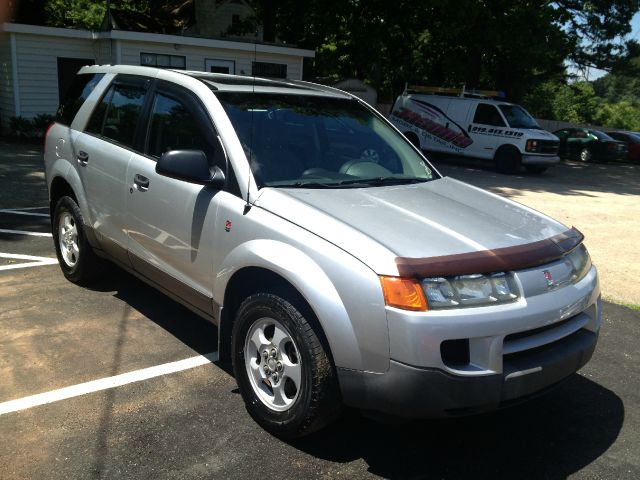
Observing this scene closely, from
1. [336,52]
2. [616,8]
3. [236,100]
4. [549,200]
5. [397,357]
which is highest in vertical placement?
[616,8]

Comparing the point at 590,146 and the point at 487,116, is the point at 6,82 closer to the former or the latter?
the point at 487,116

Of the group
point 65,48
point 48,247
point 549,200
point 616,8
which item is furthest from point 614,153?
point 48,247

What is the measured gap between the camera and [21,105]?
17219 millimetres

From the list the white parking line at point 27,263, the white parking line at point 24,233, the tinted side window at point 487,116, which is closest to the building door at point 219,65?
the tinted side window at point 487,116

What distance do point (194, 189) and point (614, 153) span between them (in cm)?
2308

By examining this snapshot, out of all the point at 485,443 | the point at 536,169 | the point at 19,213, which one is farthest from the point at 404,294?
the point at 536,169

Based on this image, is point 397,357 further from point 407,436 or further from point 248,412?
point 248,412

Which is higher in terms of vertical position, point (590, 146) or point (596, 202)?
point (590, 146)

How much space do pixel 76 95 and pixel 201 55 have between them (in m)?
14.2

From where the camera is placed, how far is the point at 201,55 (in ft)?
61.6

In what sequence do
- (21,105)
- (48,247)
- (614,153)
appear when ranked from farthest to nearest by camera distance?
(614,153)
(21,105)
(48,247)

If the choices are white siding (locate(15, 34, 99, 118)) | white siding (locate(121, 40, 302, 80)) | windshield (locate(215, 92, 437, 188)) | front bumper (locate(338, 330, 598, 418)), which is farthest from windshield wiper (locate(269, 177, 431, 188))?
white siding (locate(15, 34, 99, 118))

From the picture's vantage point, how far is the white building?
55.8ft

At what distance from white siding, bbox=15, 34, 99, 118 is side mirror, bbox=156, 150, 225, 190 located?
16078 millimetres
